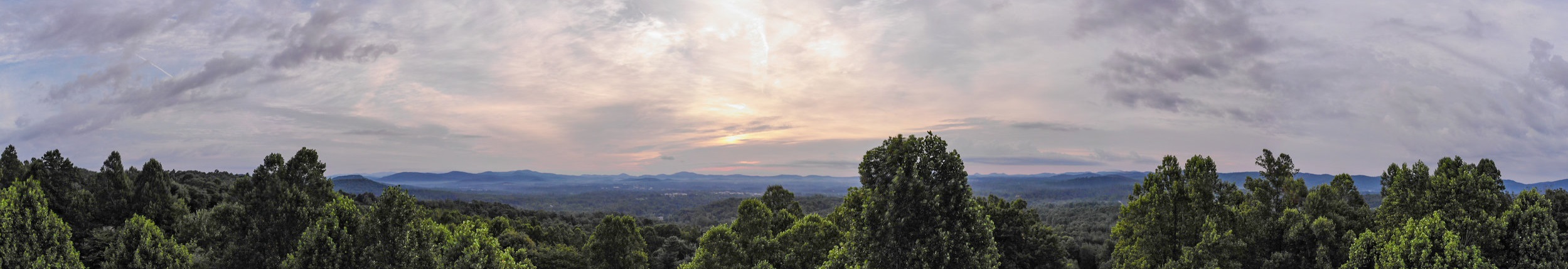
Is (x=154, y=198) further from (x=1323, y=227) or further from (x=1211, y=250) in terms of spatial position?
(x=1323, y=227)

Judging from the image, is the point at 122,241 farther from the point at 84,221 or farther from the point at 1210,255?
the point at 1210,255

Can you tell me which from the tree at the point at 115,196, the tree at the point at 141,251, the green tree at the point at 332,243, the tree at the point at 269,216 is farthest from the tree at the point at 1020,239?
the tree at the point at 115,196

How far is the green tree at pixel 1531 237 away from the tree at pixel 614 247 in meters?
43.5

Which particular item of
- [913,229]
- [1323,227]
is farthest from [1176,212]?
[913,229]

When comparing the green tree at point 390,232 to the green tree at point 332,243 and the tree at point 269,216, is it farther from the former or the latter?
the tree at point 269,216

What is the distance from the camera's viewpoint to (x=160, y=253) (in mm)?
28406

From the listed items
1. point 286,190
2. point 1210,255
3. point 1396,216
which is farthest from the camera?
point 1396,216

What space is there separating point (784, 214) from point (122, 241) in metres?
31.2

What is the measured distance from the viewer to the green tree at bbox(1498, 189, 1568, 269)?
87.6 feet

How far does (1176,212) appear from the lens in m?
28.8

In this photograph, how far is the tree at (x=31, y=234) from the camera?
2558cm

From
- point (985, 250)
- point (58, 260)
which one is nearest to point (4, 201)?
point (58, 260)

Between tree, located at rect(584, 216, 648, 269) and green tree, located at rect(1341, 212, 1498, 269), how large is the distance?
127 feet

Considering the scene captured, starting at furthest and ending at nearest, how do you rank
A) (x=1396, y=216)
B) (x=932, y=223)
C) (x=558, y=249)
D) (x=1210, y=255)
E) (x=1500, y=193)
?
1. (x=558, y=249)
2. (x=1396, y=216)
3. (x=1500, y=193)
4. (x=1210, y=255)
5. (x=932, y=223)
